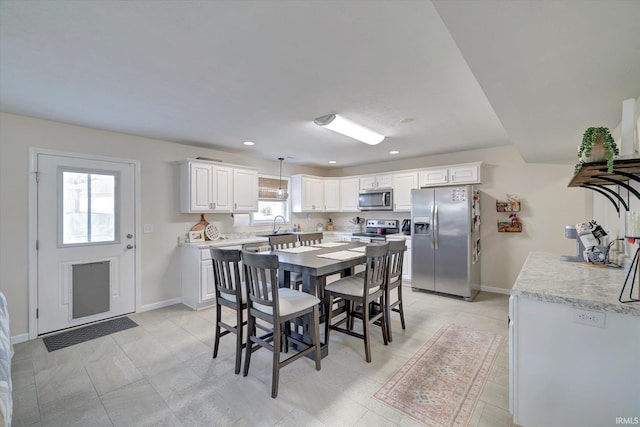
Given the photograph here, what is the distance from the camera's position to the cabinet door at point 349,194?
234 inches

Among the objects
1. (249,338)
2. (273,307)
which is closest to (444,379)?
(273,307)

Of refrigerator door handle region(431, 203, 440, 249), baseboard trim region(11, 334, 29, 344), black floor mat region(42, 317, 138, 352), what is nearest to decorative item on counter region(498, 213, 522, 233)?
refrigerator door handle region(431, 203, 440, 249)

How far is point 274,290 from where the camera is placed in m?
2.01

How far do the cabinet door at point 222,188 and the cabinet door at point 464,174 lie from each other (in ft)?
12.1

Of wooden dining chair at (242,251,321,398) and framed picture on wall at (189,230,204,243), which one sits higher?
framed picture on wall at (189,230,204,243)

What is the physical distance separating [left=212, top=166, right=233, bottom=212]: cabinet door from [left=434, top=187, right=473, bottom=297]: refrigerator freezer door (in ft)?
10.9

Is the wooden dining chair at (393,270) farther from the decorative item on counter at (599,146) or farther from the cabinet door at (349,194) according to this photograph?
the cabinet door at (349,194)

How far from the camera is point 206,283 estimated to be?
387cm

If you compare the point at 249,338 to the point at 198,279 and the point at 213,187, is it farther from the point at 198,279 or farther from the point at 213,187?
the point at 213,187

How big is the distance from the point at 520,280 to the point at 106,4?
9.34 feet

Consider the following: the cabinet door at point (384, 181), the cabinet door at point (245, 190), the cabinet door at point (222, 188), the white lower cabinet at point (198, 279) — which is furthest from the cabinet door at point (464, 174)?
the white lower cabinet at point (198, 279)

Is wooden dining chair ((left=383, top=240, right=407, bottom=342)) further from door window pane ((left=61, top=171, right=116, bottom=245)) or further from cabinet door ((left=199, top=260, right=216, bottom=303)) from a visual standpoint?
door window pane ((left=61, top=171, right=116, bottom=245))

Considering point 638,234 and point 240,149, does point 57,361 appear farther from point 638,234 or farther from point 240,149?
point 638,234

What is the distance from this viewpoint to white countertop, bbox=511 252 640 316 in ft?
4.46
